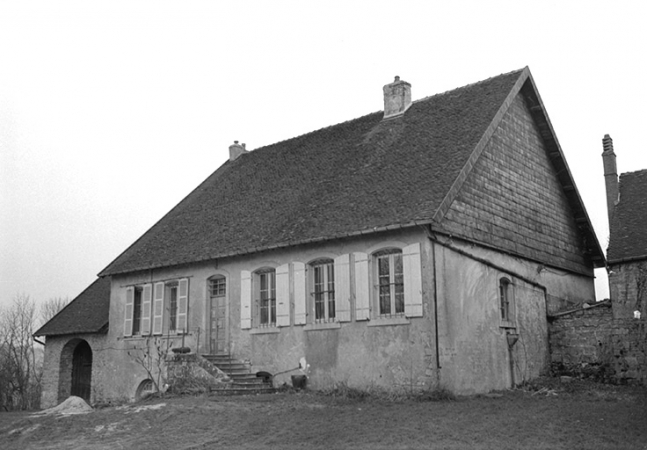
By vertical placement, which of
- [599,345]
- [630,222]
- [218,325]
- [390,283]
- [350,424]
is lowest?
[350,424]

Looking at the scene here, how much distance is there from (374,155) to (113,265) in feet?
33.7

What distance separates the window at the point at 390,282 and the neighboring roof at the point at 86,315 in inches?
453

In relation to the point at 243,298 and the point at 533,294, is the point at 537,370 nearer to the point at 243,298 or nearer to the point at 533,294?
the point at 533,294

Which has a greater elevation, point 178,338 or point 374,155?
point 374,155

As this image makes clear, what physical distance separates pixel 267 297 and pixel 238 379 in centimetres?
242

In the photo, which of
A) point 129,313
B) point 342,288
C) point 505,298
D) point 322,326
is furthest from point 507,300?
point 129,313

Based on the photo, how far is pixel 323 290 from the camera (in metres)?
18.3

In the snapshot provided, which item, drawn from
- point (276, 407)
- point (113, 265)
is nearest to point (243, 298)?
point (276, 407)

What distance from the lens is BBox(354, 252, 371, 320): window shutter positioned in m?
17.2

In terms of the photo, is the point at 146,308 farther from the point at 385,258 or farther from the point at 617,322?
the point at 617,322

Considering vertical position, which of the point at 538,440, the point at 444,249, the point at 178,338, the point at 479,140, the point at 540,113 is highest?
the point at 540,113

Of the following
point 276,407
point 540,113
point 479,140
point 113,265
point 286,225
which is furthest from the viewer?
point 113,265

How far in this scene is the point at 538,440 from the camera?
11.4 meters

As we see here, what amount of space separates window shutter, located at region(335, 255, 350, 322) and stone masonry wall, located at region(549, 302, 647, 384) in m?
6.75
